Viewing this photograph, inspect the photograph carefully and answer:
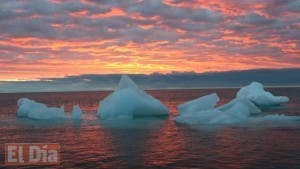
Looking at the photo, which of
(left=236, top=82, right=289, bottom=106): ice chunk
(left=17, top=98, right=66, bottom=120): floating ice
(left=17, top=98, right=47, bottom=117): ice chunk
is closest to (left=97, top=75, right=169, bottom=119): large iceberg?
(left=17, top=98, right=66, bottom=120): floating ice

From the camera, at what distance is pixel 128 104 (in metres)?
36.3

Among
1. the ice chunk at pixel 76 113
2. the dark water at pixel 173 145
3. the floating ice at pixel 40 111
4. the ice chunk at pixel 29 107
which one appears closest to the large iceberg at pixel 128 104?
the ice chunk at pixel 76 113

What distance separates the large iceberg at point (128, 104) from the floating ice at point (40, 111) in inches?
223

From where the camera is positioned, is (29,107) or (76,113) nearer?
(76,113)

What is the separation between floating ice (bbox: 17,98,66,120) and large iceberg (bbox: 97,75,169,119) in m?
5.66

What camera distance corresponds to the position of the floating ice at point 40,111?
40.3 meters

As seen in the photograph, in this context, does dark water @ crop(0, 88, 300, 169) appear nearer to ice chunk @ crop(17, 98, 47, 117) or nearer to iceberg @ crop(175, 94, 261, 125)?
iceberg @ crop(175, 94, 261, 125)

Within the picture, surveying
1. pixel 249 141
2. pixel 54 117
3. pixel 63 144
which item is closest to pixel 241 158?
pixel 249 141

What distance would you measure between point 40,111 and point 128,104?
10846 mm

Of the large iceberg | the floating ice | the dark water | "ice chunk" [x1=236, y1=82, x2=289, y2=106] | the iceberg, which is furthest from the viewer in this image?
"ice chunk" [x1=236, y1=82, x2=289, y2=106]

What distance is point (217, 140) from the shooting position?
22.5 metres

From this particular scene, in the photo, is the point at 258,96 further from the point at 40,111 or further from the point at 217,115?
the point at 40,111

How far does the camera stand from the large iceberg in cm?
3575

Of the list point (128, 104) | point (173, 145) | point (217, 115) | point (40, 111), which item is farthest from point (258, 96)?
point (173, 145)
